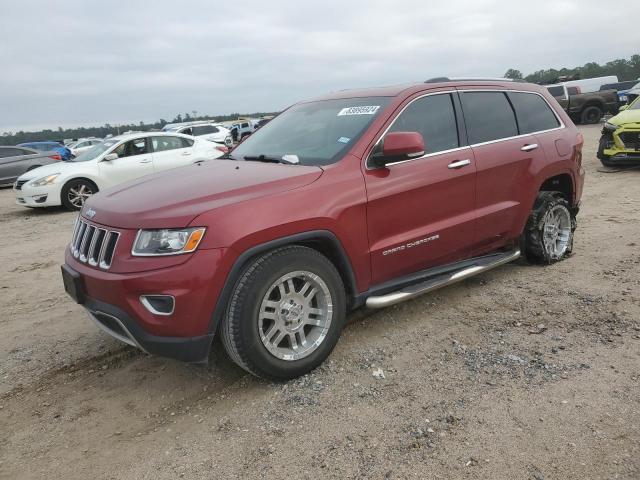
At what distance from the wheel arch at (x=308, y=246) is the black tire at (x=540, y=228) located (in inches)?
88.0

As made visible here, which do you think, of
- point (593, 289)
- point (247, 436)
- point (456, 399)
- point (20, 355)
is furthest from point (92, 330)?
point (593, 289)

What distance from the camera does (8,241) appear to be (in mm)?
7957

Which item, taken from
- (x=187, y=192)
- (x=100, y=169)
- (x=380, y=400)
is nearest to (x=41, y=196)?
(x=100, y=169)

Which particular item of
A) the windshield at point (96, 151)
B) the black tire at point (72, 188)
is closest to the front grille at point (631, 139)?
the windshield at point (96, 151)

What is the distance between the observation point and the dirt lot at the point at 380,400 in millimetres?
2465

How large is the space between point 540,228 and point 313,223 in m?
2.66

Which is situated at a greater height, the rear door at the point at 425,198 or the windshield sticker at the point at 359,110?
the windshield sticker at the point at 359,110

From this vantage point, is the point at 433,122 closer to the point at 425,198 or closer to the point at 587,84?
the point at 425,198

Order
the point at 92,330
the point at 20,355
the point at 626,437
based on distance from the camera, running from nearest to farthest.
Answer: the point at 626,437, the point at 20,355, the point at 92,330

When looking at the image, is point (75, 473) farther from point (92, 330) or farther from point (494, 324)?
point (494, 324)

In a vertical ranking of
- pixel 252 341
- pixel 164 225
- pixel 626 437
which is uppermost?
pixel 164 225

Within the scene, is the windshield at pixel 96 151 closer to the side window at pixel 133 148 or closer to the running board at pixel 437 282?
the side window at pixel 133 148

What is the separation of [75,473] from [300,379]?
1.31m

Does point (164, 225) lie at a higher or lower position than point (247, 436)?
higher
